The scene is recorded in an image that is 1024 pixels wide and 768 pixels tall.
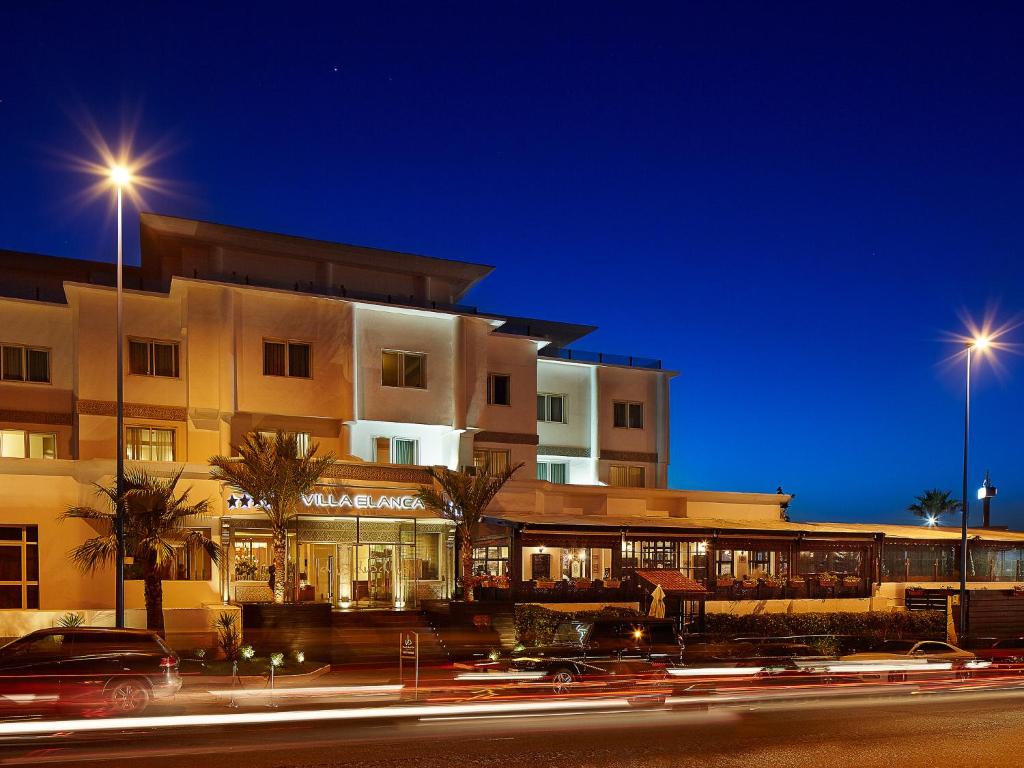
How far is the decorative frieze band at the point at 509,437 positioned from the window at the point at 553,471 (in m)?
3.01

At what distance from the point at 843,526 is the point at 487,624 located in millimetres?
18204

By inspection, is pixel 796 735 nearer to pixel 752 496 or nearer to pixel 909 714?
pixel 909 714

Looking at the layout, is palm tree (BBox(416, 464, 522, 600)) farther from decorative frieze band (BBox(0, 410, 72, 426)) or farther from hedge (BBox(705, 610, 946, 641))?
decorative frieze band (BBox(0, 410, 72, 426))

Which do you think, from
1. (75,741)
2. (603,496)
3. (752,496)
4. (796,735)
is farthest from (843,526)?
(75,741)

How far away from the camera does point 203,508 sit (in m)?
26.5

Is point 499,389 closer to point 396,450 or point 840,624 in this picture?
point 396,450

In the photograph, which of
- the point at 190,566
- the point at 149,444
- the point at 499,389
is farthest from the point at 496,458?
the point at 190,566

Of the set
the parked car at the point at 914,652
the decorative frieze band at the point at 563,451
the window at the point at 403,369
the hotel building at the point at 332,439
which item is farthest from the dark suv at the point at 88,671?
the decorative frieze band at the point at 563,451

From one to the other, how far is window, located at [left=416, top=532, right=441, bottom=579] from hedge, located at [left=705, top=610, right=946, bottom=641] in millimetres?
9939

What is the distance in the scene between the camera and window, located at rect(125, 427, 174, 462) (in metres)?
32.8

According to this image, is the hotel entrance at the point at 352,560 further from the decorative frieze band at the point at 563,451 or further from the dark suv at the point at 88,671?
the dark suv at the point at 88,671

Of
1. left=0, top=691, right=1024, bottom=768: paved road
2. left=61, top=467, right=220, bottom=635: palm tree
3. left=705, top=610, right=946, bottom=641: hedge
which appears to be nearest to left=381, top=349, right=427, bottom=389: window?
left=61, top=467, right=220, bottom=635: palm tree

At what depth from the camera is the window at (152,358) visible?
33344 mm

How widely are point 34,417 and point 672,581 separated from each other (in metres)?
23.0
